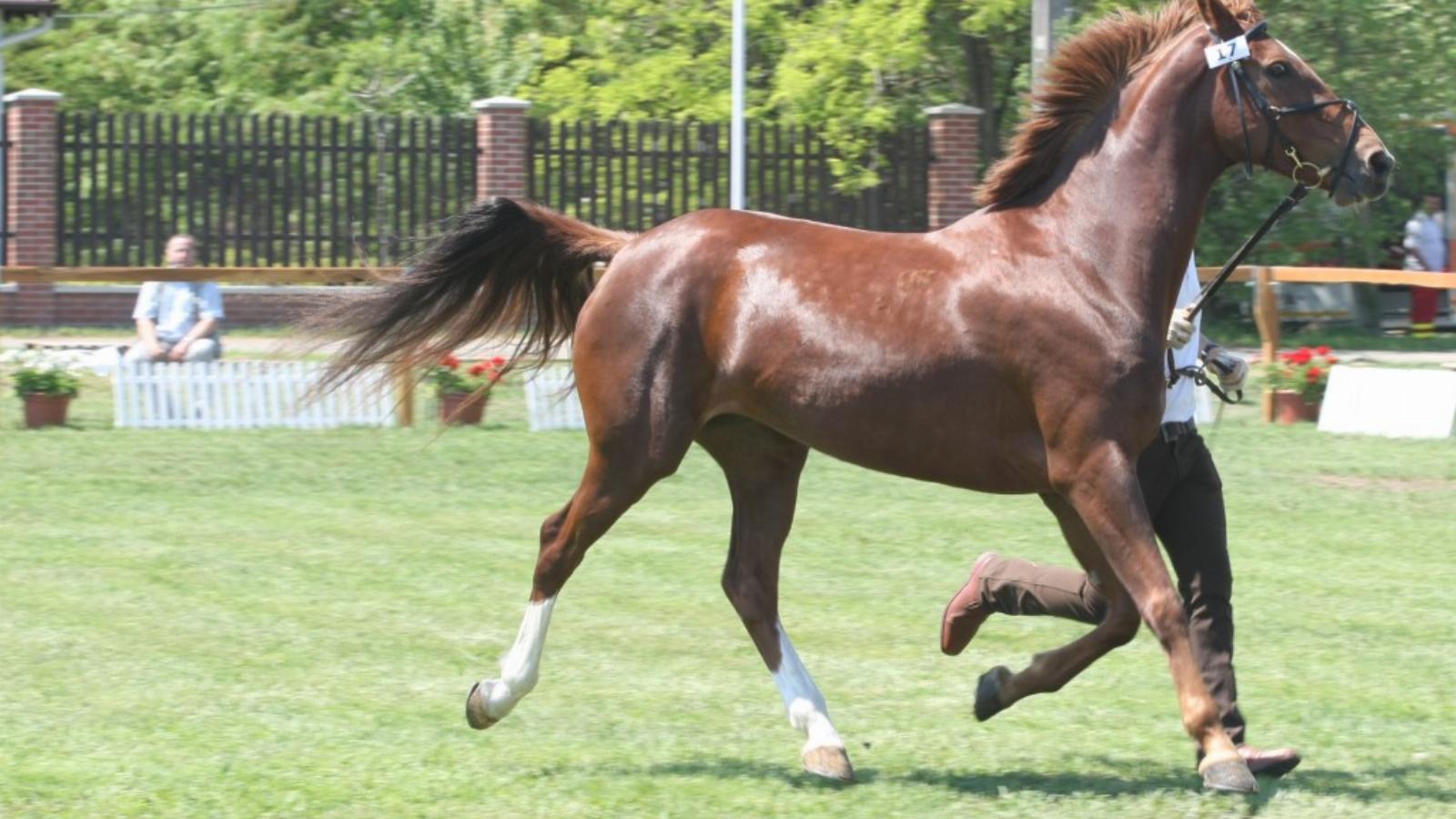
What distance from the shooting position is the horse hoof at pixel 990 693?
6.57 m

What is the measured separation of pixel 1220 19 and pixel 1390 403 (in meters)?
9.94

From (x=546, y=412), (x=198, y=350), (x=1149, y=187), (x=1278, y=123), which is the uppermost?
(x=1278, y=123)

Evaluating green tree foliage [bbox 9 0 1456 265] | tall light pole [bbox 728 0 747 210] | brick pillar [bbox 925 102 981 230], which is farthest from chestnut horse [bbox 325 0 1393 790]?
brick pillar [bbox 925 102 981 230]

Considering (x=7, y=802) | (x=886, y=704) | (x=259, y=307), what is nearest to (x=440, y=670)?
(x=886, y=704)

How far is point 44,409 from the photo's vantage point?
15.3 metres

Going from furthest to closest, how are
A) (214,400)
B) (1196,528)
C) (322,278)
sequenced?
(214,400) → (322,278) → (1196,528)

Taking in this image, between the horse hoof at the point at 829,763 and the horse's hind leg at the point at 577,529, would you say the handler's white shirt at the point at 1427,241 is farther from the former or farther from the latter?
Answer: the horse hoof at the point at 829,763

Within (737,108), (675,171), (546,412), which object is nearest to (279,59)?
(675,171)

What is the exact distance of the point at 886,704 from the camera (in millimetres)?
7355

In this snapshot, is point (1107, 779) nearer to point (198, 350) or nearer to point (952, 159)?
point (198, 350)

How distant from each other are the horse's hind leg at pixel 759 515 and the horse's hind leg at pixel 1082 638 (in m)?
0.63

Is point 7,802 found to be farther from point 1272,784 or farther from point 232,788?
point 1272,784

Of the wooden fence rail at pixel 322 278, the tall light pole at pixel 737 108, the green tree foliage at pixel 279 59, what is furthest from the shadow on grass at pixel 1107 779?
the green tree foliage at pixel 279 59

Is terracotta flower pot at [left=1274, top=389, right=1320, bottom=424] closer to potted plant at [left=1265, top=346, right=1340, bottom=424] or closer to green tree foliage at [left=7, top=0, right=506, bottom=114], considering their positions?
potted plant at [left=1265, top=346, right=1340, bottom=424]
